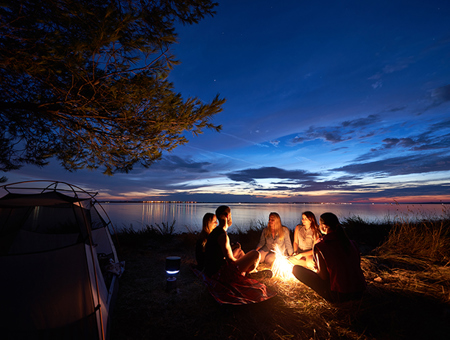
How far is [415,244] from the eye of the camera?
18.9 ft

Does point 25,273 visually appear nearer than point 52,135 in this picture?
Yes

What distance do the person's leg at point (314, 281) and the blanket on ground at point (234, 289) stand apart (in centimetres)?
60

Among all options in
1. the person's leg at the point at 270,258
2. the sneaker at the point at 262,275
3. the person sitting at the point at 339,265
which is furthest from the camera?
the person's leg at the point at 270,258

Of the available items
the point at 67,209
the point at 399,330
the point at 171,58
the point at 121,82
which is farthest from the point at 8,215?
the point at 399,330

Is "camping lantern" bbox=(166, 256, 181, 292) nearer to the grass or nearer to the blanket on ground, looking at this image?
the grass

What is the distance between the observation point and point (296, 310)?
129 inches

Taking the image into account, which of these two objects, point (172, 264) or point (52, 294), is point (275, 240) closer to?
point (172, 264)

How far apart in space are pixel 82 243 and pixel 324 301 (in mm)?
3598

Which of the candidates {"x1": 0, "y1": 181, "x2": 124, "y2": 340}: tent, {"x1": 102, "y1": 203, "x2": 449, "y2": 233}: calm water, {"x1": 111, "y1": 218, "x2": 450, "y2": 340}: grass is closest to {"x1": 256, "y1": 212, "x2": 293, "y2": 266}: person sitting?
{"x1": 111, "y1": 218, "x2": 450, "y2": 340}: grass

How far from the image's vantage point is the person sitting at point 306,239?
4830mm

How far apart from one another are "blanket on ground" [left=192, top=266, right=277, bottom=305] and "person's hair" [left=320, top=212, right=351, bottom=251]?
52.1 inches

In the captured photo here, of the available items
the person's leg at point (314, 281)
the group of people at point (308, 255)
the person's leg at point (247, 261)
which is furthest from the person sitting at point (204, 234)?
the person's leg at point (314, 281)

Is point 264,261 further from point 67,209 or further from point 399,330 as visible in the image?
point 67,209

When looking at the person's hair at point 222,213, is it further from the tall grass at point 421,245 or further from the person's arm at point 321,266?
the tall grass at point 421,245
